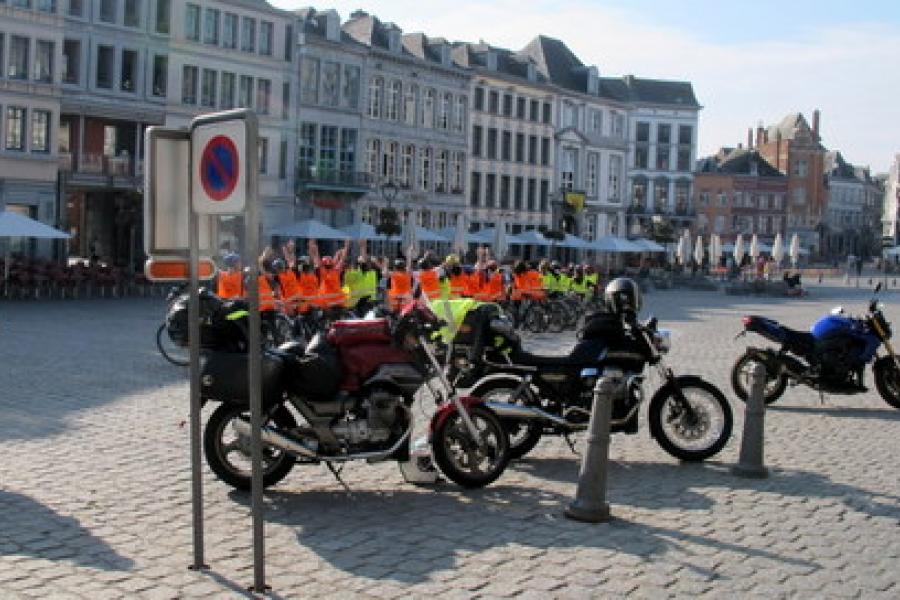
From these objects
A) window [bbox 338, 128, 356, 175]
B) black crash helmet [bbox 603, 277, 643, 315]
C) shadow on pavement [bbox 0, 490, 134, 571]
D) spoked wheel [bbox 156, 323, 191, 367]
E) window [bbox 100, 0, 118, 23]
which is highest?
window [bbox 100, 0, 118, 23]

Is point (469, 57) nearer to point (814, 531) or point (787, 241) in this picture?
point (787, 241)

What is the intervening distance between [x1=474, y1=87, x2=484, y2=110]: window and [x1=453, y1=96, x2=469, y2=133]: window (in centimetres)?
278

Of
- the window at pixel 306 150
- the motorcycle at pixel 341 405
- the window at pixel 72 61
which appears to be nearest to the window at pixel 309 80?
the window at pixel 306 150

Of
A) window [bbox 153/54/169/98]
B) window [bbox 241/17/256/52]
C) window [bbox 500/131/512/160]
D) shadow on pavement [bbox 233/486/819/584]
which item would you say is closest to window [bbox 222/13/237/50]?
window [bbox 241/17/256/52]

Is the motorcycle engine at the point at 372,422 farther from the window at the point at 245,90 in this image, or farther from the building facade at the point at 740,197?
the building facade at the point at 740,197

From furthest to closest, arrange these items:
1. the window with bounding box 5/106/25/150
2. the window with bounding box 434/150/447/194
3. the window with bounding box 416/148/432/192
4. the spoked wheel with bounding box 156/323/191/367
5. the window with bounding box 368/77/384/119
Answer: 1. the window with bounding box 434/150/447/194
2. the window with bounding box 416/148/432/192
3. the window with bounding box 368/77/384/119
4. the window with bounding box 5/106/25/150
5. the spoked wheel with bounding box 156/323/191/367

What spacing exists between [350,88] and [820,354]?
4770 centimetres

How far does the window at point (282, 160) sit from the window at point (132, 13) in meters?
10.2

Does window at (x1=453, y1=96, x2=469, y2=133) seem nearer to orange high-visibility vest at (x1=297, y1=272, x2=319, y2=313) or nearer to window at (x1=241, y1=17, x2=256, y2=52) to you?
window at (x1=241, y1=17, x2=256, y2=52)

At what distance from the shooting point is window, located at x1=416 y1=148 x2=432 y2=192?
64.9 metres

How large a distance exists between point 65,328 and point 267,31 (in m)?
33.8

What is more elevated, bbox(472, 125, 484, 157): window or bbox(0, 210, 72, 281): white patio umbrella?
bbox(472, 125, 484, 157): window

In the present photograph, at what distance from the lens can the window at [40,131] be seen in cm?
4134

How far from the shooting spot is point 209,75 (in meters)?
49.7
